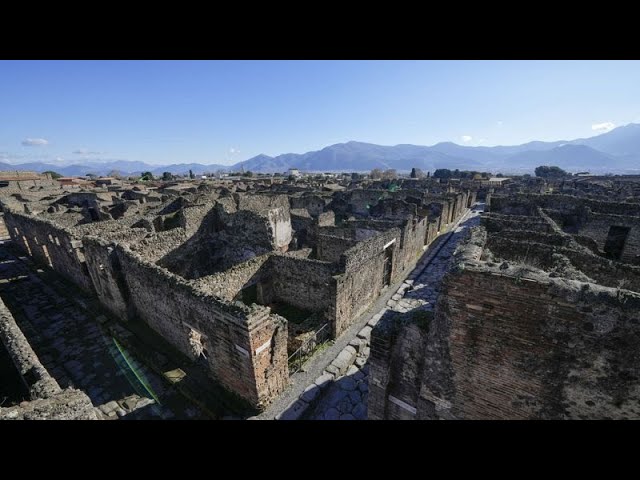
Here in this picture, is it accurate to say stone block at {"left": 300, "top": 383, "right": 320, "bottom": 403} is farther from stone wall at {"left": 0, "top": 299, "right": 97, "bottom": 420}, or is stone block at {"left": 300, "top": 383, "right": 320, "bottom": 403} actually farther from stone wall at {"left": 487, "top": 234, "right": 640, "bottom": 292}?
stone wall at {"left": 487, "top": 234, "right": 640, "bottom": 292}

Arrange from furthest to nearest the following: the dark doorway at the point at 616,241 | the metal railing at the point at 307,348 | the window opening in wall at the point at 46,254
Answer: the window opening in wall at the point at 46,254, the dark doorway at the point at 616,241, the metal railing at the point at 307,348

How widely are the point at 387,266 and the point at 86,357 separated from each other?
14.2m

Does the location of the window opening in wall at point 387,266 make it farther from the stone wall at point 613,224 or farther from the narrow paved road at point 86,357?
the stone wall at point 613,224

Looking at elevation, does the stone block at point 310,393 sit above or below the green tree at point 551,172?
below

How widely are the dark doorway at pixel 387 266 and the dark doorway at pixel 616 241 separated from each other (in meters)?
11.8

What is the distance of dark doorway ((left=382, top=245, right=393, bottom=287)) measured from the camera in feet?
51.9

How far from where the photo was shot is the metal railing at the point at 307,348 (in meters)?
10.2

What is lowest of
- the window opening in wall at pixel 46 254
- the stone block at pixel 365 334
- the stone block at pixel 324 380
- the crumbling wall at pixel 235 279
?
the stone block at pixel 324 380

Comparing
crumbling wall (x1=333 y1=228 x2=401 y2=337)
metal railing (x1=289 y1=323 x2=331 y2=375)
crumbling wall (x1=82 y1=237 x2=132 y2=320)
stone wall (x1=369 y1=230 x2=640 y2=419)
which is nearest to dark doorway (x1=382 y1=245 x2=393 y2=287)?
crumbling wall (x1=333 y1=228 x2=401 y2=337)

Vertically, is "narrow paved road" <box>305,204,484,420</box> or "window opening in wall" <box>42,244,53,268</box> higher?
"window opening in wall" <box>42,244,53,268</box>

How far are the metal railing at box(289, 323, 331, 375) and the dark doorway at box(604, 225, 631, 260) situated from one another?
1635 cm

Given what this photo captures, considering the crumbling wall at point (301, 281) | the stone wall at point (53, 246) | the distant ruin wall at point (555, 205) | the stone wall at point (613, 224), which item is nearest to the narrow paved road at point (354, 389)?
the crumbling wall at point (301, 281)
